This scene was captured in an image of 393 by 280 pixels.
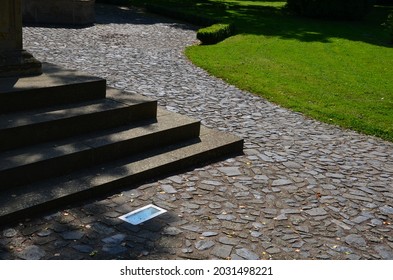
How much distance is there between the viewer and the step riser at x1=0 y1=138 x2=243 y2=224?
5.71m

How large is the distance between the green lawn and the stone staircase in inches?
140

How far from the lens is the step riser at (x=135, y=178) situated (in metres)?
5.71

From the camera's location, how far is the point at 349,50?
59.9 feet

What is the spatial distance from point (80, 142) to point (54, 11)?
12.8m

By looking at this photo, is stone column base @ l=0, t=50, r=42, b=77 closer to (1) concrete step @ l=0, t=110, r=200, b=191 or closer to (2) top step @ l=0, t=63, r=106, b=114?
(2) top step @ l=0, t=63, r=106, b=114

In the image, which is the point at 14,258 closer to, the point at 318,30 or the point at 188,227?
the point at 188,227

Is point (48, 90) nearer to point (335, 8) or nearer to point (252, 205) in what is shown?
point (252, 205)

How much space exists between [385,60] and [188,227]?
12.9 metres

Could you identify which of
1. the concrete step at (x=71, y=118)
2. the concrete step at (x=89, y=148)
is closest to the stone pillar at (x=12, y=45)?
the concrete step at (x=71, y=118)

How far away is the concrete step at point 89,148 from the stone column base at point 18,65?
1.56 meters

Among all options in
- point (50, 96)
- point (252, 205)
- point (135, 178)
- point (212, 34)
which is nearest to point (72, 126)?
point (50, 96)

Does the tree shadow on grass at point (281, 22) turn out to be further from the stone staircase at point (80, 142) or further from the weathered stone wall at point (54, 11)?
the stone staircase at point (80, 142)

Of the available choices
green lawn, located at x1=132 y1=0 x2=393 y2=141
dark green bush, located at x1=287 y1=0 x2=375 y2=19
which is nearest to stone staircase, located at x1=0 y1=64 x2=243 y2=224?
green lawn, located at x1=132 y1=0 x2=393 y2=141

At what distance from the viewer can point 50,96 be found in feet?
24.4
